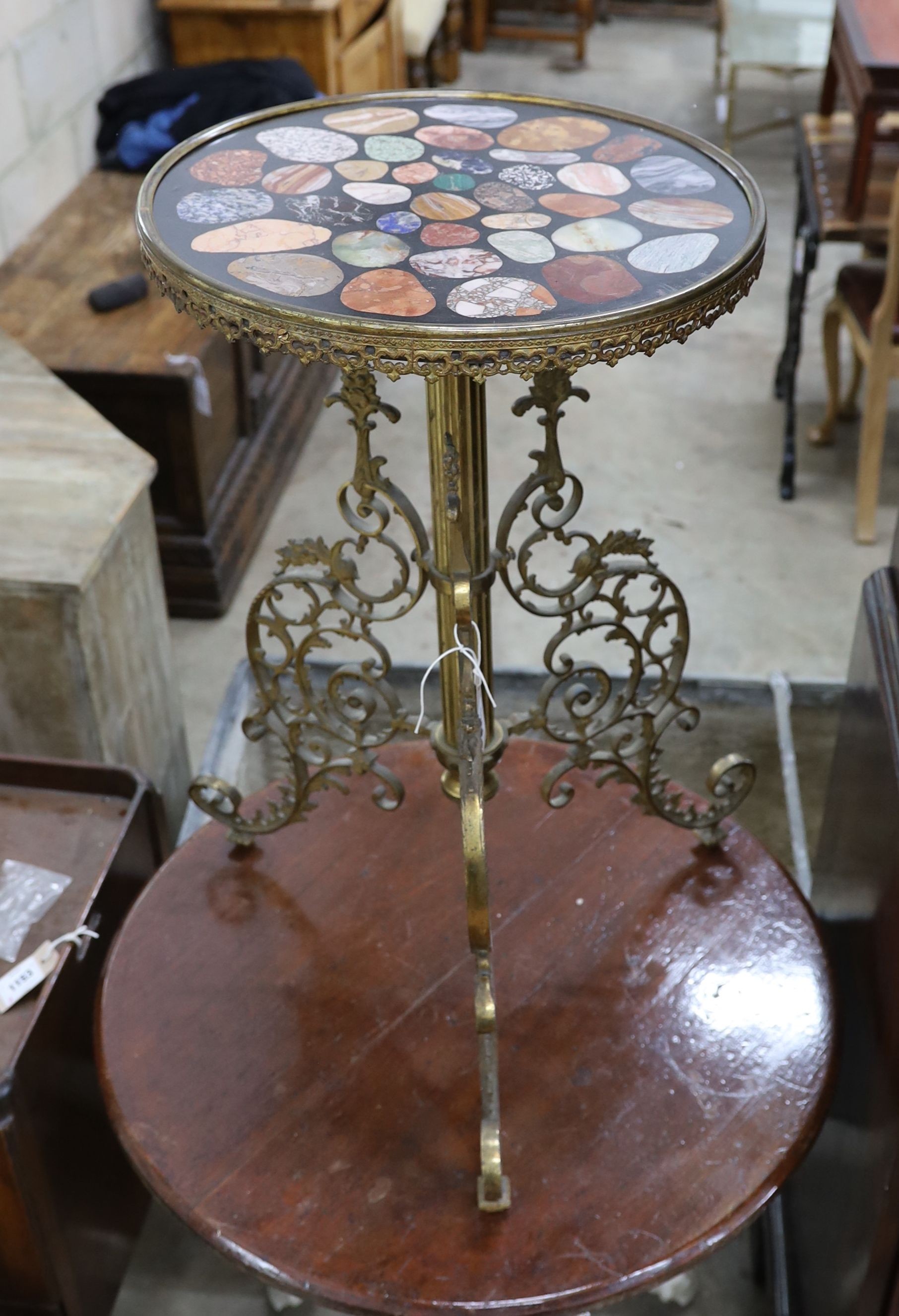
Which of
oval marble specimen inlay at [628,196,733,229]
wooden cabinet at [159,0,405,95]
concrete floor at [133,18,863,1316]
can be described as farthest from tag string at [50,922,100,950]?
wooden cabinet at [159,0,405,95]

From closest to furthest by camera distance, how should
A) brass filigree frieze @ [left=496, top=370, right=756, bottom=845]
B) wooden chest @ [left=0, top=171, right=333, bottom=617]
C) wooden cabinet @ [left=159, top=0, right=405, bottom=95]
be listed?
brass filigree frieze @ [left=496, top=370, right=756, bottom=845] → wooden chest @ [left=0, top=171, right=333, bottom=617] → wooden cabinet @ [left=159, top=0, right=405, bottom=95]

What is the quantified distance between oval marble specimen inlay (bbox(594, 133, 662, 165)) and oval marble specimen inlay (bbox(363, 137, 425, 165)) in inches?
7.0

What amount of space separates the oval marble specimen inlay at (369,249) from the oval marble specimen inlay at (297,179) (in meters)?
0.12

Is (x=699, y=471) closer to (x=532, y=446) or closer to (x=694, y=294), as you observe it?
(x=532, y=446)

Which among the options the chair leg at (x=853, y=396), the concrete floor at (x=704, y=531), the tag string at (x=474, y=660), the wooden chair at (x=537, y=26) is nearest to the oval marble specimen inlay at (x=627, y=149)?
the tag string at (x=474, y=660)

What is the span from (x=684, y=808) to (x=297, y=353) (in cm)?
83

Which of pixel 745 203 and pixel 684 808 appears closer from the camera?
pixel 745 203

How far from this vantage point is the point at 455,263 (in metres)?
1.09

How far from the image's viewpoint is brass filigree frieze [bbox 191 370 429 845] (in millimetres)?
1297

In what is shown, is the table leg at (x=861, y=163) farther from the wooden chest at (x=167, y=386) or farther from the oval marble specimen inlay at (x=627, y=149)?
the oval marble specimen inlay at (x=627, y=149)

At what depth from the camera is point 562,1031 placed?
1.42 metres

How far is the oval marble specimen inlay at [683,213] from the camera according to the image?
116 cm

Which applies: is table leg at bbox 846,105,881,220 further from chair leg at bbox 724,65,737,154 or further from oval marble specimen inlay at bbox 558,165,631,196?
chair leg at bbox 724,65,737,154

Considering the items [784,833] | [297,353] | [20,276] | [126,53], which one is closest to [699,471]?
[784,833]
